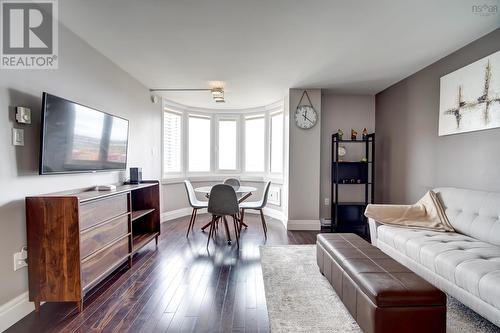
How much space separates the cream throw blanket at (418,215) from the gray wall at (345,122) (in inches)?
65.1

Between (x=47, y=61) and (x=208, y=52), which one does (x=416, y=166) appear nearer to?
(x=208, y=52)

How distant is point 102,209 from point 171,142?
302 centimetres

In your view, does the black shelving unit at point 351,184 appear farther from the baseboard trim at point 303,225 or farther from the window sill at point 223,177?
the window sill at point 223,177

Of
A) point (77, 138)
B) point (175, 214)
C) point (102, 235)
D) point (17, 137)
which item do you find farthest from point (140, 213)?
point (175, 214)

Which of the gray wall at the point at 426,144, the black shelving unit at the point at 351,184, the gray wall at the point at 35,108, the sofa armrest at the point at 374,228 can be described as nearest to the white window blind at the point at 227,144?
the black shelving unit at the point at 351,184

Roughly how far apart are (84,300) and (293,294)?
1770 mm

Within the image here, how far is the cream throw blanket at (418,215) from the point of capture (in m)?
2.53

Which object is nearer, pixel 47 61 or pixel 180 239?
pixel 47 61

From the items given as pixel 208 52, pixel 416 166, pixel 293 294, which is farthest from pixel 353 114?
pixel 293 294

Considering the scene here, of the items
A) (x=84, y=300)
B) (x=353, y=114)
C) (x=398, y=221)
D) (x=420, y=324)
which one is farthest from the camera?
(x=353, y=114)

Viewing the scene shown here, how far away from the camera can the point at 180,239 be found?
3.67m

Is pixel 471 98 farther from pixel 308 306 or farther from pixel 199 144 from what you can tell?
pixel 199 144
